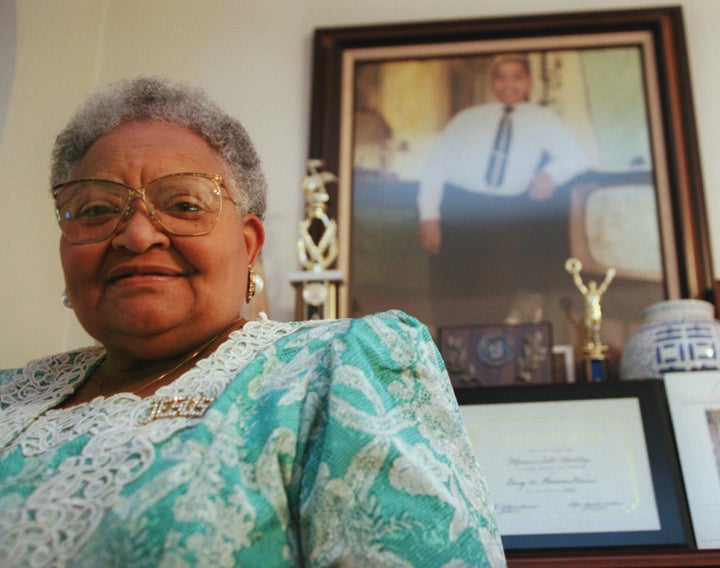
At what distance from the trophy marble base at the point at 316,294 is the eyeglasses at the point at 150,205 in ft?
2.78

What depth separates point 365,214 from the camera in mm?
2154

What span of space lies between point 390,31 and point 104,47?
0.86 metres

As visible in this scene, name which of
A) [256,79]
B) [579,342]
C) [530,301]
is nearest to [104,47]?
[256,79]

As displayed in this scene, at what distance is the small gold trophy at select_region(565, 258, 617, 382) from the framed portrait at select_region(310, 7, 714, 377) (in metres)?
0.02

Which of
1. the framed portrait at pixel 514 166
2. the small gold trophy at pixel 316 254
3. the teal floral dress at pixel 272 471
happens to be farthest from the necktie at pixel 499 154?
the teal floral dress at pixel 272 471

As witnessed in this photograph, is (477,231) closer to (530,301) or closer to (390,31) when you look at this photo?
(530,301)

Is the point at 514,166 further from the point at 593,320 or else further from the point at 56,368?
the point at 56,368

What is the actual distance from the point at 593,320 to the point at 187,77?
133cm

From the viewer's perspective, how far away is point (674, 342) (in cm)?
172

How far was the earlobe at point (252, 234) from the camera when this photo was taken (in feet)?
3.77

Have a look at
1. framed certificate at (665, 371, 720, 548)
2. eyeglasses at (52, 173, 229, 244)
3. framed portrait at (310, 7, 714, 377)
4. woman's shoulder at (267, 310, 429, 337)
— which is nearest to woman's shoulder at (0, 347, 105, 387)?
eyeglasses at (52, 173, 229, 244)

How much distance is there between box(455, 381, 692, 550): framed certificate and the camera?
1518 millimetres

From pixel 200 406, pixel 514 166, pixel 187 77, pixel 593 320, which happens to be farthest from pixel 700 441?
pixel 187 77

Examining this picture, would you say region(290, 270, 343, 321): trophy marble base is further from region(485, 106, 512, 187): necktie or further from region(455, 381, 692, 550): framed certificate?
region(485, 106, 512, 187): necktie
